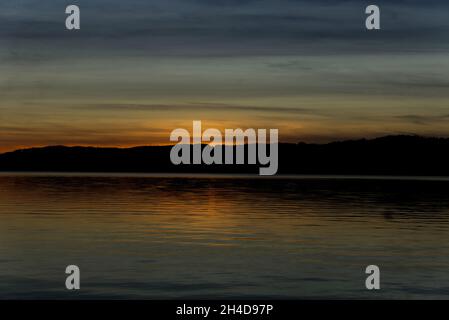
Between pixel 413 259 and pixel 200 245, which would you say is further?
pixel 200 245

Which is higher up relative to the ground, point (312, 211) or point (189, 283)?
point (312, 211)

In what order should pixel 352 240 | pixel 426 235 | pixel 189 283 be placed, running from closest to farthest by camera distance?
pixel 189 283, pixel 352 240, pixel 426 235

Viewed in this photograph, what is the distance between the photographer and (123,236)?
36.3 m

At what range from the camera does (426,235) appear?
38.0 metres

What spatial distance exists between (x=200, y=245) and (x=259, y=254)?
3.45 meters

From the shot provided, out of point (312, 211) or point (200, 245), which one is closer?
point (200, 245)

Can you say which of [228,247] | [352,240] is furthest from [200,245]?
[352,240]
